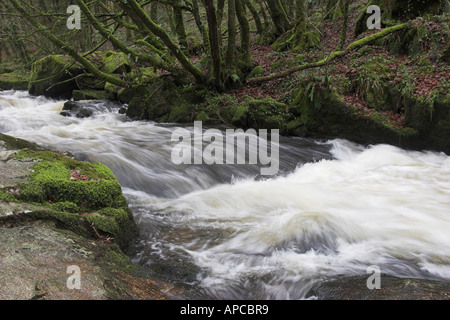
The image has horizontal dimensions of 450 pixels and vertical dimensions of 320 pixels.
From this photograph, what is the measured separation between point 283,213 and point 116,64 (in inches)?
477

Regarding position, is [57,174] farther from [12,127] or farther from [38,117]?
[38,117]

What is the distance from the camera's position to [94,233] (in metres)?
3.12

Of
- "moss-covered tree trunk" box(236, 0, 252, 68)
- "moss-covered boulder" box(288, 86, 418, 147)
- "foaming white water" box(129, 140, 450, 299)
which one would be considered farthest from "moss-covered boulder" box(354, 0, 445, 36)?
"foaming white water" box(129, 140, 450, 299)

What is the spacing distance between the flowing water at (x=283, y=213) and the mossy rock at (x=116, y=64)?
237 inches

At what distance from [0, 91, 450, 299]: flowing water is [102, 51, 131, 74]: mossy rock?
6029mm

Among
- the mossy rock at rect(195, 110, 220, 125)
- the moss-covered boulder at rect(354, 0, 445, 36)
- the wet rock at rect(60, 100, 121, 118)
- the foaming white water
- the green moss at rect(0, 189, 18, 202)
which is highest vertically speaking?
Result: the moss-covered boulder at rect(354, 0, 445, 36)

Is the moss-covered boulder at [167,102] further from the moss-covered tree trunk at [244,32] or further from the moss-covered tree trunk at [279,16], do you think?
the moss-covered tree trunk at [279,16]

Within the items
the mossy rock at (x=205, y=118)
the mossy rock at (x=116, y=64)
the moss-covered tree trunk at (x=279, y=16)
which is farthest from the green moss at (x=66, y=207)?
the moss-covered tree trunk at (x=279, y=16)

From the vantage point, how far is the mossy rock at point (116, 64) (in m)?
13.7

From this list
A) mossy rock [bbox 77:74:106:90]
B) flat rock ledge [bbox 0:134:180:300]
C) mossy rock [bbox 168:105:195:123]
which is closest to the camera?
flat rock ledge [bbox 0:134:180:300]

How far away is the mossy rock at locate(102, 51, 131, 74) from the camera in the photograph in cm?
1370

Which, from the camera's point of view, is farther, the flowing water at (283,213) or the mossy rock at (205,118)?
the mossy rock at (205,118)

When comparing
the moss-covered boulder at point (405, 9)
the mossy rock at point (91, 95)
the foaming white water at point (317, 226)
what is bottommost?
the foaming white water at point (317, 226)

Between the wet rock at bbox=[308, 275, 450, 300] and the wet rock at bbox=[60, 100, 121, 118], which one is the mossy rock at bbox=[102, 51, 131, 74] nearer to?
the wet rock at bbox=[60, 100, 121, 118]
